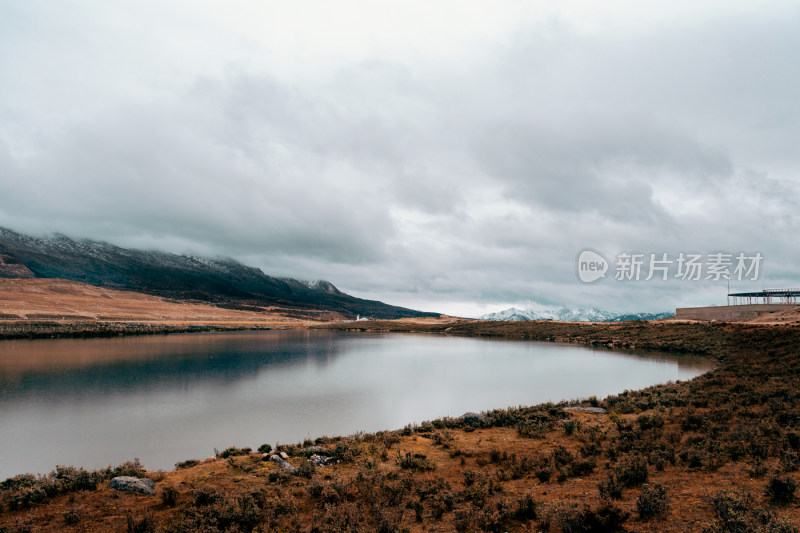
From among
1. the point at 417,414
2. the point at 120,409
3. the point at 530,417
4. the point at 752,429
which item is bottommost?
the point at 120,409

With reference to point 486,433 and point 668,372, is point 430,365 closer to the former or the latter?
point 668,372

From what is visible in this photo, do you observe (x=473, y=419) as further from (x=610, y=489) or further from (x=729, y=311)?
(x=729, y=311)

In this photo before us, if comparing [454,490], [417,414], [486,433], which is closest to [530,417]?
[486,433]

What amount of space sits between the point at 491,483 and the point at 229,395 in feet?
71.5

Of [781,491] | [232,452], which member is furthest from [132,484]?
[781,491]

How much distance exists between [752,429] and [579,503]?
30.2 feet

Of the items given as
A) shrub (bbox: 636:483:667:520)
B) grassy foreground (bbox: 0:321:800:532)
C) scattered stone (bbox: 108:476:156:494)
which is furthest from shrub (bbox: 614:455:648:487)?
scattered stone (bbox: 108:476:156:494)

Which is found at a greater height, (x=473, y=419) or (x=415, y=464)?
(x=415, y=464)

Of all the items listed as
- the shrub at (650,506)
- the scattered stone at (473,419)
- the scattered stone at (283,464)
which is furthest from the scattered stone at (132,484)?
the scattered stone at (473,419)

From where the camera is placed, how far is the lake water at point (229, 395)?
17.5 m

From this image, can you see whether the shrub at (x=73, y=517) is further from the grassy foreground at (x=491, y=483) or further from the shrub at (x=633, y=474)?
the shrub at (x=633, y=474)

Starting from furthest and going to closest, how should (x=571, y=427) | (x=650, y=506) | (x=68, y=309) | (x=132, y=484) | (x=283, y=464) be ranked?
1. (x=68, y=309)
2. (x=571, y=427)
3. (x=283, y=464)
4. (x=132, y=484)
5. (x=650, y=506)

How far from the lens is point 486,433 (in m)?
18.0

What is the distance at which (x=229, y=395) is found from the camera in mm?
27234
